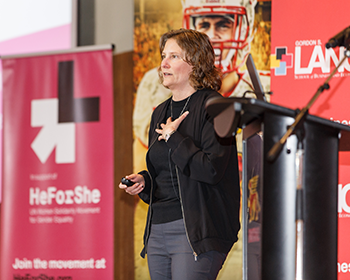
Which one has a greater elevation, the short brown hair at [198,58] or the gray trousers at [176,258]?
the short brown hair at [198,58]

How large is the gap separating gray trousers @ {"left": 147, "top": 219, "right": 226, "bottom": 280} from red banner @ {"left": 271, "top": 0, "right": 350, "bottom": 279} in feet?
5.17

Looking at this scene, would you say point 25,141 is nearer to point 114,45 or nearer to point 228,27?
point 114,45

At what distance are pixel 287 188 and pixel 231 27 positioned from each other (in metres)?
2.50

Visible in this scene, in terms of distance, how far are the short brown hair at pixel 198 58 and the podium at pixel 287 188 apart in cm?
51

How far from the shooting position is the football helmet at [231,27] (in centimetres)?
349

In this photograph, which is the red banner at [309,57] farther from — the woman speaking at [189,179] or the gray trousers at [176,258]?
the gray trousers at [176,258]

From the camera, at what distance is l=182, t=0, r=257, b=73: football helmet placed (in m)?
3.49

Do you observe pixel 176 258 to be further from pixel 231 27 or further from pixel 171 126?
pixel 231 27

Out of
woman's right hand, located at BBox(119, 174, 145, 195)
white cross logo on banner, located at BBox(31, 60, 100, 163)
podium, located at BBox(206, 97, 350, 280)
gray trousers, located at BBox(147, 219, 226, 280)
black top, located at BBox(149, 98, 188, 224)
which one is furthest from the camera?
white cross logo on banner, located at BBox(31, 60, 100, 163)

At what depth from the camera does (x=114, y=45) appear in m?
3.82

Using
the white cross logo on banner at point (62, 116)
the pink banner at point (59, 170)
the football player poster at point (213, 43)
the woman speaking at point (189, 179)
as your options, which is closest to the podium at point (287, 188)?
the woman speaking at point (189, 179)

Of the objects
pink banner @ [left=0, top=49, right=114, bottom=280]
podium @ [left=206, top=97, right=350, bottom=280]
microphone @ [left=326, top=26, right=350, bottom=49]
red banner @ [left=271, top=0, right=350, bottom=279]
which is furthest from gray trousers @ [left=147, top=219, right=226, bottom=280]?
pink banner @ [left=0, top=49, right=114, bottom=280]

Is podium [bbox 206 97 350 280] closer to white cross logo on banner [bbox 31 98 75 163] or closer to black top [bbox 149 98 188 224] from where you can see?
black top [bbox 149 98 188 224]

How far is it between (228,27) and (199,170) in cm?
223
